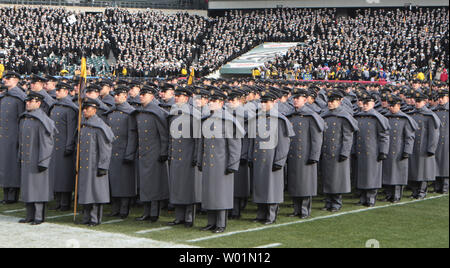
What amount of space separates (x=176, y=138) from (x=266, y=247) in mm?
2264

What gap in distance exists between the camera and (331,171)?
37.3 feet

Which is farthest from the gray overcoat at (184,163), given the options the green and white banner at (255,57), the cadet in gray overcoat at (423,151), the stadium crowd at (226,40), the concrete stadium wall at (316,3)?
the concrete stadium wall at (316,3)

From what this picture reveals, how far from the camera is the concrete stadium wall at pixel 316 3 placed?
47.2 meters

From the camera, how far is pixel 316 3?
168 feet

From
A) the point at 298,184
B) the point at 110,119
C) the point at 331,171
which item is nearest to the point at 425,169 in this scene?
the point at 331,171

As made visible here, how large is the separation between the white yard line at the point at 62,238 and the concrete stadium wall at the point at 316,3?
40.5 metres

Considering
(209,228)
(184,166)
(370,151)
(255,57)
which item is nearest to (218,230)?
(209,228)

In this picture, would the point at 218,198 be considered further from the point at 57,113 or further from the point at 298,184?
the point at 57,113

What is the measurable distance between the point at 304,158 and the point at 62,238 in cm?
386

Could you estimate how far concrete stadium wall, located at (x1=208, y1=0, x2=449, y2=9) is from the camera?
47.2 m

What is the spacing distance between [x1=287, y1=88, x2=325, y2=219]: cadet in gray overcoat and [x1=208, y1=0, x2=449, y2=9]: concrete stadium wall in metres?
37.5

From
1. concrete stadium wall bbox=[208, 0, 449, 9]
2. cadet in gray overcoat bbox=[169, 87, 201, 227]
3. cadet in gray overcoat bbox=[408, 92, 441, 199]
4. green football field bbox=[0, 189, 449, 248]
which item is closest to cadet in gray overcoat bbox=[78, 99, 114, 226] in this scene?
green football field bbox=[0, 189, 449, 248]

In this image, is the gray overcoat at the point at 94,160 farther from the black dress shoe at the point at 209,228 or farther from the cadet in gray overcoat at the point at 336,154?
the cadet in gray overcoat at the point at 336,154

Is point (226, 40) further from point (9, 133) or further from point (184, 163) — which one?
point (184, 163)
